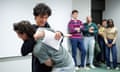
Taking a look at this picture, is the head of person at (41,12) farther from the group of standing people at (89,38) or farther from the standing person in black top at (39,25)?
the group of standing people at (89,38)

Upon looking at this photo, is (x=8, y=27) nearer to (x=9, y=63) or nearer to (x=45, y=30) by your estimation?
(x=9, y=63)

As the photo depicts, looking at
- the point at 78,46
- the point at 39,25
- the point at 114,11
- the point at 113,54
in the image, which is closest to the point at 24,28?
the point at 39,25

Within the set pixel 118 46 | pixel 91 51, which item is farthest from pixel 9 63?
pixel 118 46

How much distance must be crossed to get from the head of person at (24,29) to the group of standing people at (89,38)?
361 cm

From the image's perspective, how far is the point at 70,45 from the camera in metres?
6.09

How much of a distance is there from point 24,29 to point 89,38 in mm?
4149

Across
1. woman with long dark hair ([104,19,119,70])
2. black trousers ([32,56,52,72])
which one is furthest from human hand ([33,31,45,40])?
woman with long dark hair ([104,19,119,70])

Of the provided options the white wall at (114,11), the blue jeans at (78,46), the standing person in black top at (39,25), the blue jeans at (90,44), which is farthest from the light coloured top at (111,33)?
the standing person in black top at (39,25)

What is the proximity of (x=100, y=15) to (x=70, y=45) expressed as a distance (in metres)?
2.01

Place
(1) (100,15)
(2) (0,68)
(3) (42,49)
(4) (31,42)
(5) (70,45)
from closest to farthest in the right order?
(3) (42,49), (4) (31,42), (2) (0,68), (5) (70,45), (1) (100,15)

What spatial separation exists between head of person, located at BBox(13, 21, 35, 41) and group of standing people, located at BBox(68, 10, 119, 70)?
3607mm

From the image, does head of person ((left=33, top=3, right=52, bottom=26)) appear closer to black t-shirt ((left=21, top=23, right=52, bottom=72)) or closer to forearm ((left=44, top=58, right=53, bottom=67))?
black t-shirt ((left=21, top=23, right=52, bottom=72))

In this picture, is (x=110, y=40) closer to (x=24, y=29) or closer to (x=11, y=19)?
(x=11, y=19)

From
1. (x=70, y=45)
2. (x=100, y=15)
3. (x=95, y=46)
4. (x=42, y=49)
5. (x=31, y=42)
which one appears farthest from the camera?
(x=100, y=15)
